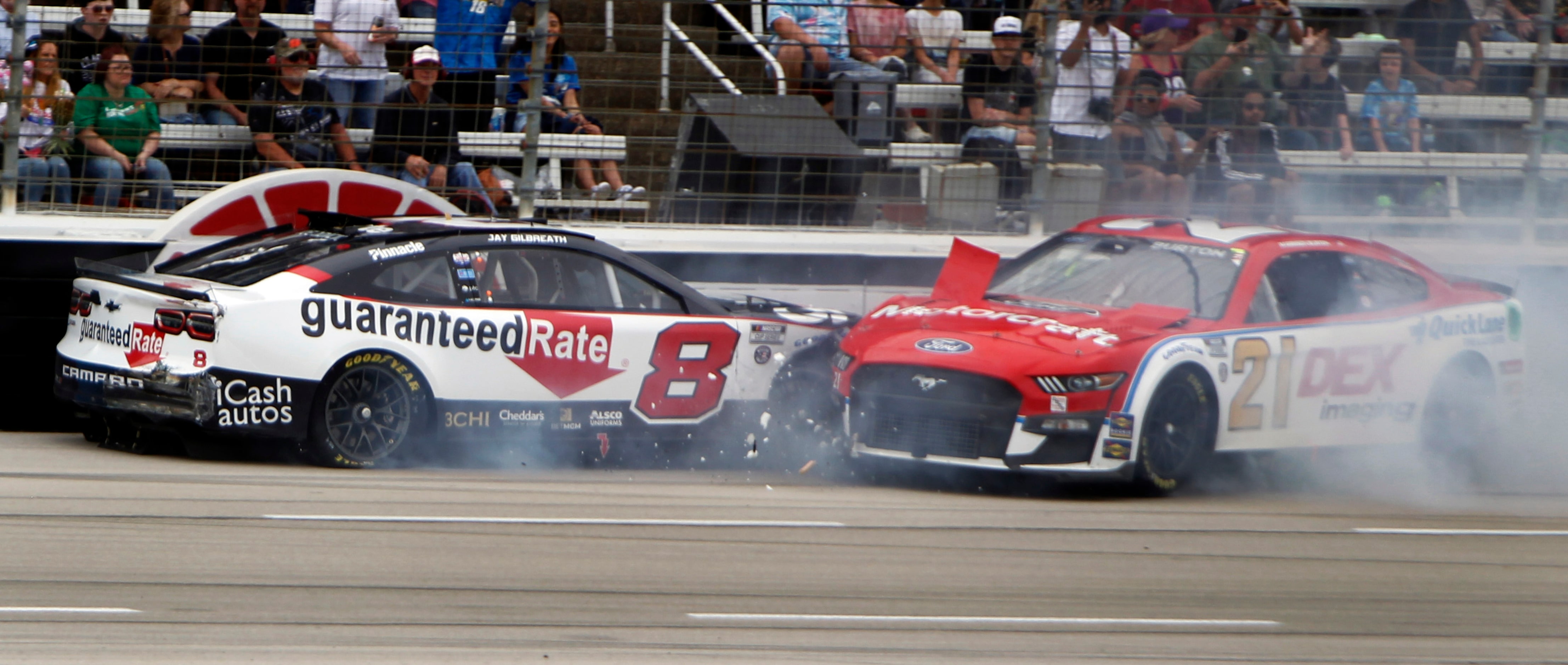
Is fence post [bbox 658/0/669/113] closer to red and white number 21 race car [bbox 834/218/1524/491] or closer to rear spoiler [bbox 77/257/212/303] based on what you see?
red and white number 21 race car [bbox 834/218/1524/491]

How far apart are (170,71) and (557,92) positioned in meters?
2.21

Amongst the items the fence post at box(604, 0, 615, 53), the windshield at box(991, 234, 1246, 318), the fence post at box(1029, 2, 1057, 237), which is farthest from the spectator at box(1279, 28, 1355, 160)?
the fence post at box(604, 0, 615, 53)

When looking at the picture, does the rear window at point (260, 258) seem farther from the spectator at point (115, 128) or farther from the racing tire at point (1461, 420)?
the racing tire at point (1461, 420)

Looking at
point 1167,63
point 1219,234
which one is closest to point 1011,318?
point 1219,234

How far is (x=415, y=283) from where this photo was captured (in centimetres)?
835

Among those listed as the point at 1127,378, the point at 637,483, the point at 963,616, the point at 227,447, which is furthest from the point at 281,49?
the point at 963,616

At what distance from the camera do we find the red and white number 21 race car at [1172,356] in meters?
8.17

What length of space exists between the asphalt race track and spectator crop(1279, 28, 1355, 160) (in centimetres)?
359

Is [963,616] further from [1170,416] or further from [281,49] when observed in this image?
[281,49]

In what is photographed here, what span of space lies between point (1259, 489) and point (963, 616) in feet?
12.7

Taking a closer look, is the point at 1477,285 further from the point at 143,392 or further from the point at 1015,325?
the point at 143,392

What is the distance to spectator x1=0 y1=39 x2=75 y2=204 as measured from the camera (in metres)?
9.43

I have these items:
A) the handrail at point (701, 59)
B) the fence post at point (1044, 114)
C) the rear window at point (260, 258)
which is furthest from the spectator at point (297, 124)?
the fence post at point (1044, 114)

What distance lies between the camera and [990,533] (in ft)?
23.6
